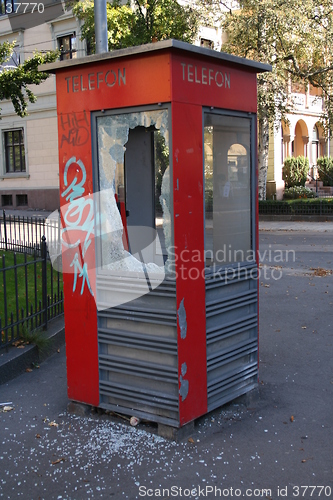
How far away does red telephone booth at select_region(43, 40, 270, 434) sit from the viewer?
3.67m

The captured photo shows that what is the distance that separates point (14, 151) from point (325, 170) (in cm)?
1781

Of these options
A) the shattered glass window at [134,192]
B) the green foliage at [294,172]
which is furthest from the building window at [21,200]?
the shattered glass window at [134,192]

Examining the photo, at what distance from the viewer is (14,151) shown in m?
26.8

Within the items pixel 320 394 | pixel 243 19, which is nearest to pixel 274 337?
pixel 320 394

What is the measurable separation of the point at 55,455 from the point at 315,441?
5.98 feet

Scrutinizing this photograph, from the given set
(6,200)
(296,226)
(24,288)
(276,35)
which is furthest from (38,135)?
(24,288)

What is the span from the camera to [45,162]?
995 inches

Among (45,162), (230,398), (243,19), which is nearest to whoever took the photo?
(230,398)

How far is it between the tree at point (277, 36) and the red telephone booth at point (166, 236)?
48.6ft

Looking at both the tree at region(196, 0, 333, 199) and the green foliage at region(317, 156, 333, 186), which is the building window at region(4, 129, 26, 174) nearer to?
the tree at region(196, 0, 333, 199)

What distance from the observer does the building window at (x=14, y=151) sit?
2655cm

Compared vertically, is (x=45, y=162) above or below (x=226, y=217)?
above

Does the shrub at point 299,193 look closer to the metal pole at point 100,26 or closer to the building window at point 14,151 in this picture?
the building window at point 14,151

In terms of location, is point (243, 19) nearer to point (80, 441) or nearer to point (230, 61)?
point (230, 61)
